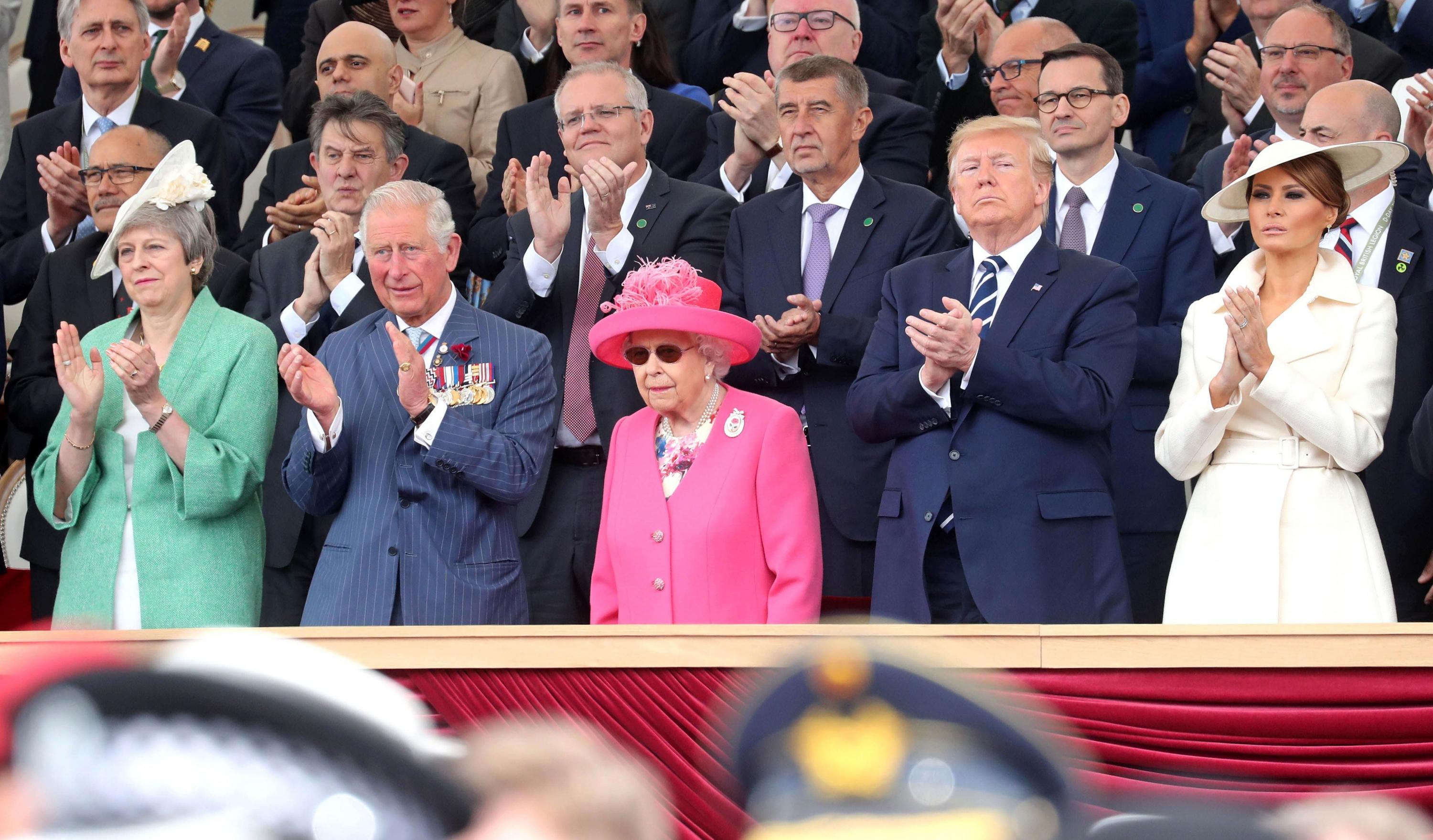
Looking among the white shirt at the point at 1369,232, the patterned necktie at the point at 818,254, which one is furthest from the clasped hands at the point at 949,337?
the white shirt at the point at 1369,232

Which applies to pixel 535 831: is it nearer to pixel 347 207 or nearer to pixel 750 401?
pixel 750 401

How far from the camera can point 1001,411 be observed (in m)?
3.95

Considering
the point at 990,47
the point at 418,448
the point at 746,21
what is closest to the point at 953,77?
the point at 990,47

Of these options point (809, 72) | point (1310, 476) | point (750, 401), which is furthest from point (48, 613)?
point (1310, 476)

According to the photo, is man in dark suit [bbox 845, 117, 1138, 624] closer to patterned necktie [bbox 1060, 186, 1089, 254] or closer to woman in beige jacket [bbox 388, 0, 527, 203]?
patterned necktie [bbox 1060, 186, 1089, 254]

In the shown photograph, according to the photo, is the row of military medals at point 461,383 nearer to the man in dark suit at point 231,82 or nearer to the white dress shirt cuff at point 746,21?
the white dress shirt cuff at point 746,21

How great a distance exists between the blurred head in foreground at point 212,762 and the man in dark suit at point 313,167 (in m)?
4.66

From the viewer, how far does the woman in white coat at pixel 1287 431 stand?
3785mm

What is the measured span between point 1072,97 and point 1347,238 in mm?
845

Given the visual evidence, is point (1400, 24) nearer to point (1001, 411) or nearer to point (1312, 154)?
point (1312, 154)

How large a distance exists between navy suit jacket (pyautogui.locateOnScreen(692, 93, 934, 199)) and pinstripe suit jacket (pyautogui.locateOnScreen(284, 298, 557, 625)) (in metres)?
1.50

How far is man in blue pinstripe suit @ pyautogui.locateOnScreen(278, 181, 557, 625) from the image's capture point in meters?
4.01

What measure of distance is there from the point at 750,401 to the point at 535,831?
296cm

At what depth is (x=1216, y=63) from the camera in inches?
223
